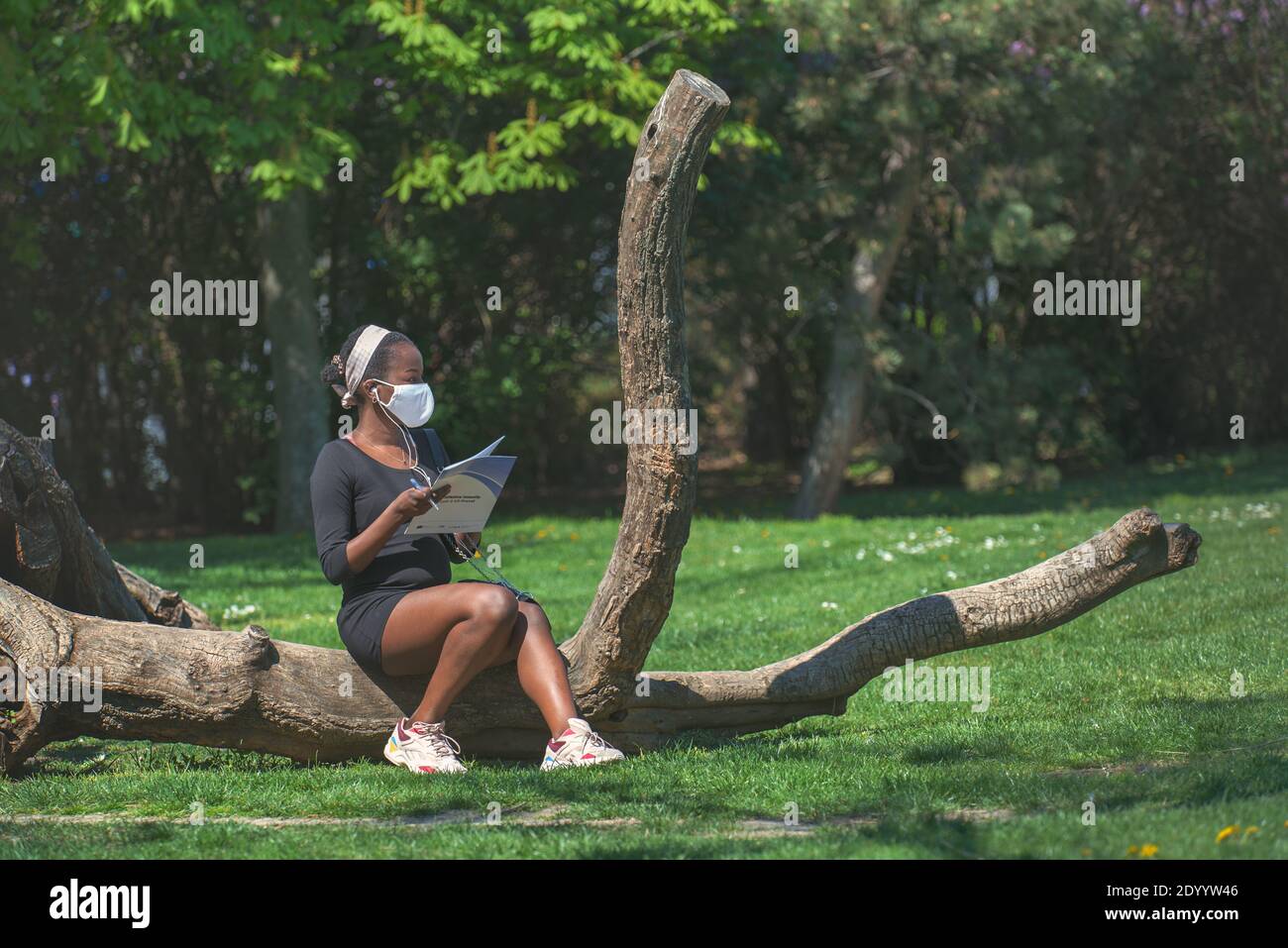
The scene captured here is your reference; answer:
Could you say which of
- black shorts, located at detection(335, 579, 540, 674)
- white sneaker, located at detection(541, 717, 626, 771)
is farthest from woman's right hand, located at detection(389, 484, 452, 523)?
white sneaker, located at detection(541, 717, 626, 771)

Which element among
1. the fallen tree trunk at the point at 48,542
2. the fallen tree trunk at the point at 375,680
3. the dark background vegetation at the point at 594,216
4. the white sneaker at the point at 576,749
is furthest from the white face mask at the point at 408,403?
the dark background vegetation at the point at 594,216

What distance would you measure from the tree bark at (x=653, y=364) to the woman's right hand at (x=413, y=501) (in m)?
0.70

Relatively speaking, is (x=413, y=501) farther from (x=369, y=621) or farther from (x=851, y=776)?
(x=851, y=776)

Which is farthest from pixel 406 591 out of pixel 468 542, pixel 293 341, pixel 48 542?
pixel 293 341

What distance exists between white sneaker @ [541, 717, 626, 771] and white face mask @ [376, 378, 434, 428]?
1321 millimetres

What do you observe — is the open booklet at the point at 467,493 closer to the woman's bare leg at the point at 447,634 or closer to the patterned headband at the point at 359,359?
the woman's bare leg at the point at 447,634

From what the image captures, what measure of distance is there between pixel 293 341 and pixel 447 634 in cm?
1042

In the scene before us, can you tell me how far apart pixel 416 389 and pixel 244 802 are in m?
1.68

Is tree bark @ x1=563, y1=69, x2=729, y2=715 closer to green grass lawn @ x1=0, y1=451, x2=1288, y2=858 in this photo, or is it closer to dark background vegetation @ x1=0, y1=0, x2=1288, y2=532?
green grass lawn @ x1=0, y1=451, x2=1288, y2=858

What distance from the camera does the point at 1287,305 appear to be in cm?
2002

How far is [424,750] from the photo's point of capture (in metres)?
5.88

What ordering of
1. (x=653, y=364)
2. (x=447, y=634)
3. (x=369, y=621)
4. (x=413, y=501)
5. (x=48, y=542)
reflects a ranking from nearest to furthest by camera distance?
(x=653, y=364) < (x=413, y=501) < (x=447, y=634) < (x=369, y=621) < (x=48, y=542)

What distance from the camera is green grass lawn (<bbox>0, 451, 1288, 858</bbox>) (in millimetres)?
4711
